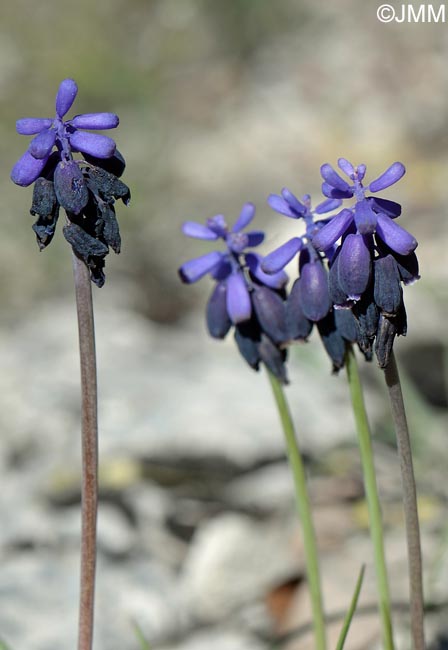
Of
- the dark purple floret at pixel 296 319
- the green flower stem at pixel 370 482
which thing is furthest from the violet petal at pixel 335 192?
the green flower stem at pixel 370 482

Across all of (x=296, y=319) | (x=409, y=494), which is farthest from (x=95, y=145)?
(x=409, y=494)

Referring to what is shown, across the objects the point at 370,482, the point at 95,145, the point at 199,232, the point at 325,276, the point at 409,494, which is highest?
the point at 199,232

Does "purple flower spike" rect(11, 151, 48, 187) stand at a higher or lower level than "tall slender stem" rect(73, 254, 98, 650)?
higher

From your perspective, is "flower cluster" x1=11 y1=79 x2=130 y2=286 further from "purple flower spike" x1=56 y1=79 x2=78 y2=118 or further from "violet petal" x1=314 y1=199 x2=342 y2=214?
"violet petal" x1=314 y1=199 x2=342 y2=214

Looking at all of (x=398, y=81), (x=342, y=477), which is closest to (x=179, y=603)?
(x=342, y=477)

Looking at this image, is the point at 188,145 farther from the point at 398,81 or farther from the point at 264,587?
the point at 264,587

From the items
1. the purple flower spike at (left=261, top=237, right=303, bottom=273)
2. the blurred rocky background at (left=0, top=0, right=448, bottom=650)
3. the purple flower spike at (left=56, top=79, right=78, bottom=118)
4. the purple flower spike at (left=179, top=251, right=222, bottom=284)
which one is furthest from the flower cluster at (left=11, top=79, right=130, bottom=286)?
the blurred rocky background at (left=0, top=0, right=448, bottom=650)

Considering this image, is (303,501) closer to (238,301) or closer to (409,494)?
(409,494)
